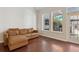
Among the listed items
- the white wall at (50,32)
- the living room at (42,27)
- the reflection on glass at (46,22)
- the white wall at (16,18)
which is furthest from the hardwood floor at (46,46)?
the white wall at (16,18)

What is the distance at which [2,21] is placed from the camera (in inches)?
106

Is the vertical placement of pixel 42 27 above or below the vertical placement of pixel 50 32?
above

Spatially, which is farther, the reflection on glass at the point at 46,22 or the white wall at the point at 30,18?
the reflection on glass at the point at 46,22

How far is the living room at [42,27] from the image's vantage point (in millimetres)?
2695

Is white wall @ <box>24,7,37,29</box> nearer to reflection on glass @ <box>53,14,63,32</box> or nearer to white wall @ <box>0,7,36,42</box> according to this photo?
white wall @ <box>0,7,36,42</box>

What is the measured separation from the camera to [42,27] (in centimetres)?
288

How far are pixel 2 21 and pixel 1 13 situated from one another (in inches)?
7.8

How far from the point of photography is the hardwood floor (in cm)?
269

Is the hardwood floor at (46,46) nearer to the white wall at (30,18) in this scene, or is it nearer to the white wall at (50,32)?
the white wall at (50,32)

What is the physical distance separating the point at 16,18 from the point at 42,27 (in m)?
0.71

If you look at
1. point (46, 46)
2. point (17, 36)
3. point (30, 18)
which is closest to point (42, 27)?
point (30, 18)

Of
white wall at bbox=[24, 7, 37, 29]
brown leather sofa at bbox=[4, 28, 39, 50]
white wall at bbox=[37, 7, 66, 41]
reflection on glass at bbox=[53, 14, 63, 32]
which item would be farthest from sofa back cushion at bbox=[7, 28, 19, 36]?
reflection on glass at bbox=[53, 14, 63, 32]

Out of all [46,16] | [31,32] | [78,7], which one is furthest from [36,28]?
[78,7]

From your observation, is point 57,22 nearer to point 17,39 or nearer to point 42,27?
point 42,27
